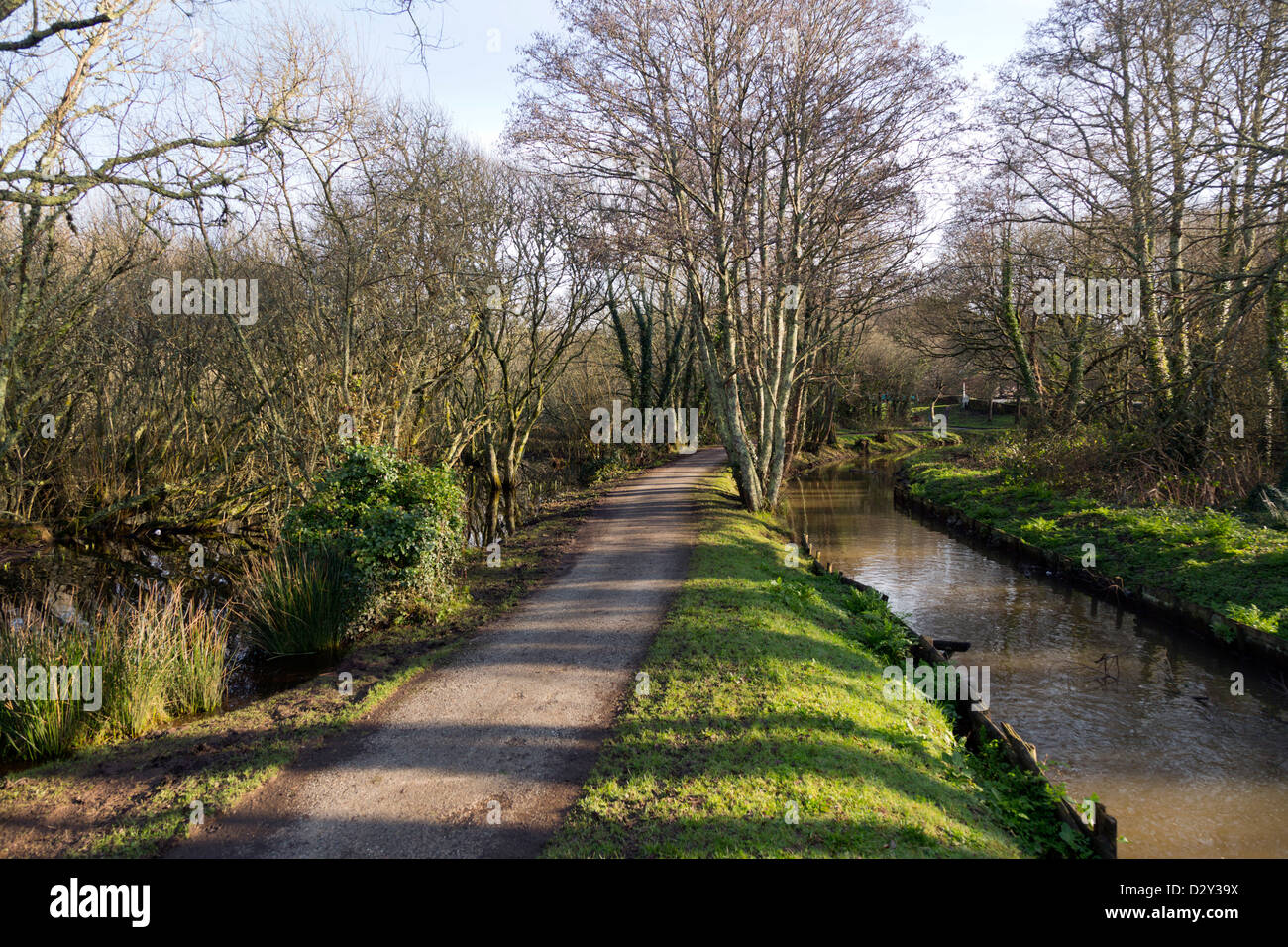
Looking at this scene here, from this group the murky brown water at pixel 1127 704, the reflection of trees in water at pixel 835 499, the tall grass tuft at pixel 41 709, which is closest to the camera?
the tall grass tuft at pixel 41 709

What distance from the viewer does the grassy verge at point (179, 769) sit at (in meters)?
5.05

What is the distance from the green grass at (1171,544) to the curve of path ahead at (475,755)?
9328 mm

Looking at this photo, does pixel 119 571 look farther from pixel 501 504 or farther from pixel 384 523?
pixel 501 504

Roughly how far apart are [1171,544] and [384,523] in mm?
14737

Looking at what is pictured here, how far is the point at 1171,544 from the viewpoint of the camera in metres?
14.3

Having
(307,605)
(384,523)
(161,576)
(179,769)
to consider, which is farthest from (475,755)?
(161,576)

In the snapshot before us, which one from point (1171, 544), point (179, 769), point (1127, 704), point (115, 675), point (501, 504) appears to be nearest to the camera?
point (179, 769)

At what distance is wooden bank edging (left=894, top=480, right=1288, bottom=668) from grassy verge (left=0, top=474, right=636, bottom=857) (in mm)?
11409

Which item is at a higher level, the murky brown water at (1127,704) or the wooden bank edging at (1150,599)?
the wooden bank edging at (1150,599)

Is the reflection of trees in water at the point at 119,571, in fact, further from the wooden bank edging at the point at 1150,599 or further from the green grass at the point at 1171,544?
the green grass at the point at 1171,544

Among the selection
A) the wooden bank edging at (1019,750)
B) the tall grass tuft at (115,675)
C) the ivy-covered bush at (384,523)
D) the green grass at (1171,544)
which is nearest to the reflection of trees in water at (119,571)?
the ivy-covered bush at (384,523)

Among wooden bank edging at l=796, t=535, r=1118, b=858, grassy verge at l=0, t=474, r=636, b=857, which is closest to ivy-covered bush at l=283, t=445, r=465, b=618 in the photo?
grassy verge at l=0, t=474, r=636, b=857
